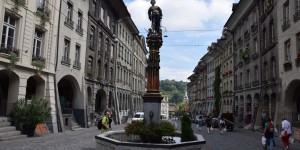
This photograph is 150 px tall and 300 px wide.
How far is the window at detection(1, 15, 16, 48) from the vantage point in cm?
1740

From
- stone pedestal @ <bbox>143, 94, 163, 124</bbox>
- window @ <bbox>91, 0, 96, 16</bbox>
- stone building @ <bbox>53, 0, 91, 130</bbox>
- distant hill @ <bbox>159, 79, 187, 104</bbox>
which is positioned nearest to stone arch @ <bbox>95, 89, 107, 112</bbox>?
stone building @ <bbox>53, 0, 91, 130</bbox>

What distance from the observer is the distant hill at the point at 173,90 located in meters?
179

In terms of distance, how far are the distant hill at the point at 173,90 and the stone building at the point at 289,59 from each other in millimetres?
148596

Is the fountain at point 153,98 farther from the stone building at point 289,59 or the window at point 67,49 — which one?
the window at point 67,49

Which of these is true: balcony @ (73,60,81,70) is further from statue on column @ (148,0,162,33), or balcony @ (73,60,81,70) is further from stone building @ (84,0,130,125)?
statue on column @ (148,0,162,33)

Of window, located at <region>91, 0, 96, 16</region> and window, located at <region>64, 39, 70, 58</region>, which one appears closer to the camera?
window, located at <region>64, 39, 70, 58</region>

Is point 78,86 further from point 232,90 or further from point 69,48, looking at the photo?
point 232,90

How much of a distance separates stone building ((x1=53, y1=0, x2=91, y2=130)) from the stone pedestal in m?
12.8

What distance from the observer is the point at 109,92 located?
37.5 meters

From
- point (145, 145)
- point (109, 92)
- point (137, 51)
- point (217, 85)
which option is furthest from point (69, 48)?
point (137, 51)

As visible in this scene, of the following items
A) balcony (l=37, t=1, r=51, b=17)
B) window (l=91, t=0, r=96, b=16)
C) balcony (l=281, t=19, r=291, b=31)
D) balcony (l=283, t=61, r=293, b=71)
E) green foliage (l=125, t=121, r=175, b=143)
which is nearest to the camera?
green foliage (l=125, t=121, r=175, b=143)

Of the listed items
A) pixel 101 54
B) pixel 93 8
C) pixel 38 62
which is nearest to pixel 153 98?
pixel 38 62

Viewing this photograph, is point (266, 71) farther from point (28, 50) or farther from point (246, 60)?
point (28, 50)

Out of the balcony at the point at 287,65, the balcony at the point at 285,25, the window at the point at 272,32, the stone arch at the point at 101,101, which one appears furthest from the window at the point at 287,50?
the stone arch at the point at 101,101
